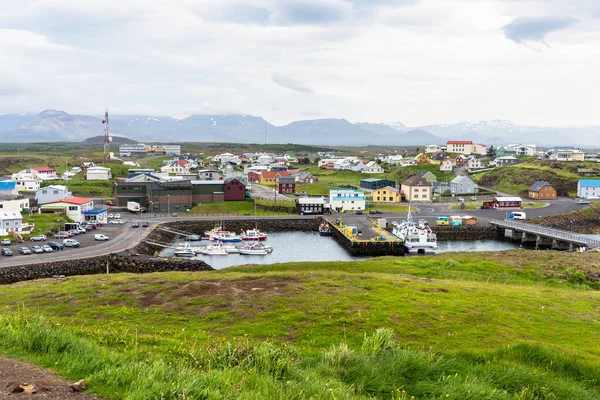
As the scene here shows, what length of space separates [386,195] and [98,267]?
49.9 meters

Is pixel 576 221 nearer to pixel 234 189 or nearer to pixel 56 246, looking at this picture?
pixel 234 189

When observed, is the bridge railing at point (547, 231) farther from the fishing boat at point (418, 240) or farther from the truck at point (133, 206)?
the truck at point (133, 206)

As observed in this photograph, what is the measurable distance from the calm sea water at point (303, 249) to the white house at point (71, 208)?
48.1ft

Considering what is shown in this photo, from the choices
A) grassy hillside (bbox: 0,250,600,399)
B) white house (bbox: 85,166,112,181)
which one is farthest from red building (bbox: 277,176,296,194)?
grassy hillside (bbox: 0,250,600,399)

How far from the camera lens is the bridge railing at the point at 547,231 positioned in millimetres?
46875

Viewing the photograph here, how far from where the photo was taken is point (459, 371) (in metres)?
9.02

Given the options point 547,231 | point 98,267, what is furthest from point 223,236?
point 547,231

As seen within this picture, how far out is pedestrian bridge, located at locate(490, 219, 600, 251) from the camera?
47.1 meters

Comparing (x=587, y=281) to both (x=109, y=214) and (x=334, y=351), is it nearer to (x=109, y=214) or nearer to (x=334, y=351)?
(x=334, y=351)

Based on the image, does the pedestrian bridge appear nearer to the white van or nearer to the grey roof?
the white van

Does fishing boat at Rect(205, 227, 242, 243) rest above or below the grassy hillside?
below

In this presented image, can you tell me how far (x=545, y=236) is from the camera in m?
51.5

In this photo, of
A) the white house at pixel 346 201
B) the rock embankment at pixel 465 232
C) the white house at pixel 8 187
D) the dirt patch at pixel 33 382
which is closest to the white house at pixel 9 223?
the white house at pixel 8 187

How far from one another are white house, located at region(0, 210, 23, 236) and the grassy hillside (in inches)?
937
